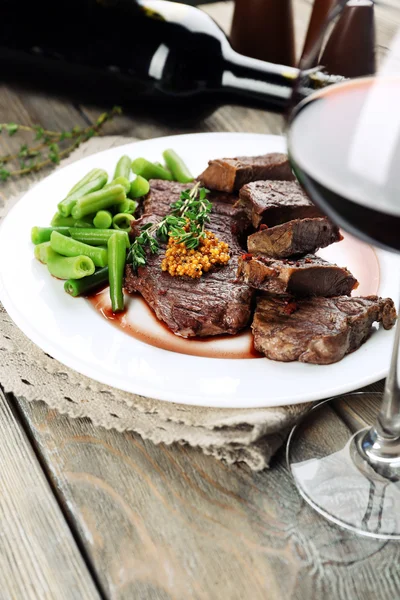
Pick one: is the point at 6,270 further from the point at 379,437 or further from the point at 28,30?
the point at 28,30

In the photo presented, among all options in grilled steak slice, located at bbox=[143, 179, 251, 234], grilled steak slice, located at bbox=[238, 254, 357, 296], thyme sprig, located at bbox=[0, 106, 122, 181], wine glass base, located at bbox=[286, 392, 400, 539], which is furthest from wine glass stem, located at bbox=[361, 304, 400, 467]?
thyme sprig, located at bbox=[0, 106, 122, 181]

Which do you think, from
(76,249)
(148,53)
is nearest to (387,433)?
(76,249)

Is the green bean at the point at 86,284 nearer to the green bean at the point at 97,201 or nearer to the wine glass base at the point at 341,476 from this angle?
the green bean at the point at 97,201

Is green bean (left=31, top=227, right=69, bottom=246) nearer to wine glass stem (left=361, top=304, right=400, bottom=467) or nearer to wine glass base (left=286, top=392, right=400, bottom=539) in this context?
wine glass base (left=286, top=392, right=400, bottom=539)

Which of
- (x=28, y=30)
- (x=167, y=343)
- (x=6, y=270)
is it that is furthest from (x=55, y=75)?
(x=167, y=343)

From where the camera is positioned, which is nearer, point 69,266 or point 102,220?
point 69,266

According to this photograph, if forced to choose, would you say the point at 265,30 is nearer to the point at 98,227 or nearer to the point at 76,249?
the point at 98,227

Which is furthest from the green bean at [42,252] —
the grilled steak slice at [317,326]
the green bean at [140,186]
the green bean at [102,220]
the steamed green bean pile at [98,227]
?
the grilled steak slice at [317,326]
